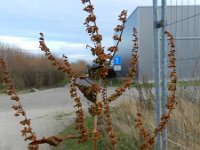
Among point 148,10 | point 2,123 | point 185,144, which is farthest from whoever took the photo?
point 148,10

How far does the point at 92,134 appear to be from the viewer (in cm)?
185

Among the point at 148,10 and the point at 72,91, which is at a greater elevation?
the point at 148,10

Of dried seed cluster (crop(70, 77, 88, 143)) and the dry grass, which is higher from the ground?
dried seed cluster (crop(70, 77, 88, 143))

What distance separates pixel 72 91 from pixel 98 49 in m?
0.27

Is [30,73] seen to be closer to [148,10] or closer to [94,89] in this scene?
[148,10]

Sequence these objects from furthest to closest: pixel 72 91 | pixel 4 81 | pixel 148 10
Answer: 1. pixel 148 10
2. pixel 4 81
3. pixel 72 91

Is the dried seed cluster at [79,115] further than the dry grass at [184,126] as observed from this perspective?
No

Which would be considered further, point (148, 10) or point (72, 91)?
point (148, 10)

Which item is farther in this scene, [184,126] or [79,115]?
[184,126]

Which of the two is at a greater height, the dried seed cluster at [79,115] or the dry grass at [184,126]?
the dried seed cluster at [79,115]

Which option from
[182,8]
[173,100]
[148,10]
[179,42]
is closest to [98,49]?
[173,100]

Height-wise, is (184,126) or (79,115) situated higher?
(79,115)

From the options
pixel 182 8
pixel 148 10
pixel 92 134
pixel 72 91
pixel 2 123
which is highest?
pixel 148 10

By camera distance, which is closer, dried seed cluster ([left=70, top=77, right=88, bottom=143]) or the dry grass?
dried seed cluster ([left=70, top=77, right=88, bottom=143])
